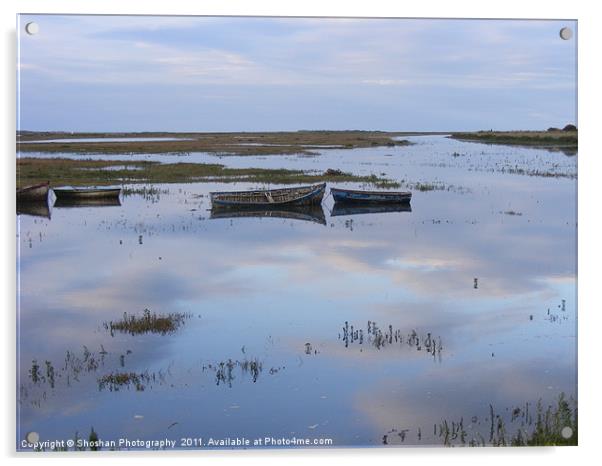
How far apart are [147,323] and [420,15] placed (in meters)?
4.70

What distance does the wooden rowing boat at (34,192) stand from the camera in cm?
939

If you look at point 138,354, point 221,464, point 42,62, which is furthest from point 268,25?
point 221,464

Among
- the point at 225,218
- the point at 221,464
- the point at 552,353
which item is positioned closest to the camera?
the point at 221,464

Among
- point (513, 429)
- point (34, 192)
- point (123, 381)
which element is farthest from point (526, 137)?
point (34, 192)

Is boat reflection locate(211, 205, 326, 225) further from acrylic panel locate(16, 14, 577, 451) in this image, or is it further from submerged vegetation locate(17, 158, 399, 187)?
acrylic panel locate(16, 14, 577, 451)

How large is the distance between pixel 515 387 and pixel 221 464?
3.38 metres

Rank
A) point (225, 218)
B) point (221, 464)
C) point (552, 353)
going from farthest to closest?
point (225, 218)
point (552, 353)
point (221, 464)

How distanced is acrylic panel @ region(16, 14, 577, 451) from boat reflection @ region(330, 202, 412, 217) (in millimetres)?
344

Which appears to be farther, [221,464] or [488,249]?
[488,249]

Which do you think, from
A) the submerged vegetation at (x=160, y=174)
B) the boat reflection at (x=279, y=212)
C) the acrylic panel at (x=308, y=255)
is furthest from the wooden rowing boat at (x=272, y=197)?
the acrylic panel at (x=308, y=255)

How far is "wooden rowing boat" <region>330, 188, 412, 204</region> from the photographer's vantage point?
36.2 ft

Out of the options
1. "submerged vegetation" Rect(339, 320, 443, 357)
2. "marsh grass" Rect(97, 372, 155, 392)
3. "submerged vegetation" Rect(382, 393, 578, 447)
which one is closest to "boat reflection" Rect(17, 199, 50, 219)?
"marsh grass" Rect(97, 372, 155, 392)

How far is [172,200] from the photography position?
1195cm

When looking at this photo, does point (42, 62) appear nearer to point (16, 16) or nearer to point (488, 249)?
point (16, 16)
